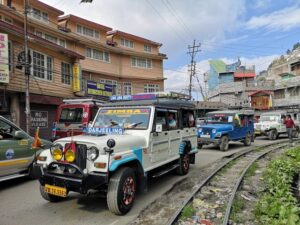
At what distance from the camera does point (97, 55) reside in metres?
27.5

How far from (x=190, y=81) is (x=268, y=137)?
17.0 m

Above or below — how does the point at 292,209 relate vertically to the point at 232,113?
below

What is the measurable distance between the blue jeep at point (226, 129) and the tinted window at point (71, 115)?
7.04 m

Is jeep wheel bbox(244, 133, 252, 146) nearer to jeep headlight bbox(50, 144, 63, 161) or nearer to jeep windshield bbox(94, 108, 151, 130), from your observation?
jeep windshield bbox(94, 108, 151, 130)

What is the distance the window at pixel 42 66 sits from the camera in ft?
54.9

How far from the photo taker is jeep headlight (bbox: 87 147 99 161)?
16.4 feet

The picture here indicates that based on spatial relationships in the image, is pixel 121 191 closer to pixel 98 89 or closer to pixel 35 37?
pixel 35 37

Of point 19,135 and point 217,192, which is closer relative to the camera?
point 217,192

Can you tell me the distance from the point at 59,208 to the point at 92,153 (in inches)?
63.4

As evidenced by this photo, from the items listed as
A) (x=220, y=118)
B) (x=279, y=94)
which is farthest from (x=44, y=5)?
(x=279, y=94)

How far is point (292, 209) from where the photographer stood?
4.93 m

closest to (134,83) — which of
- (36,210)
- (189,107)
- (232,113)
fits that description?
(232,113)

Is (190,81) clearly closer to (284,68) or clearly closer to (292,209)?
(292,209)

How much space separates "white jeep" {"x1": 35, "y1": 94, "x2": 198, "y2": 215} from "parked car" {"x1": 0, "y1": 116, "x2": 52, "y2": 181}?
5.92 ft
